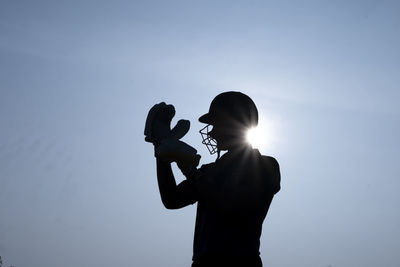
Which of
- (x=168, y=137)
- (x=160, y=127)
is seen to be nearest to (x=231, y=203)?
(x=168, y=137)

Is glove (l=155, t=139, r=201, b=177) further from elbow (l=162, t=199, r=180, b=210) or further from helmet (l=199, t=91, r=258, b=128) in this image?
helmet (l=199, t=91, r=258, b=128)

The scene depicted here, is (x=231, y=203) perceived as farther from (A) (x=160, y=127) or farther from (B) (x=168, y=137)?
(A) (x=160, y=127)

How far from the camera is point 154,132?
505 cm

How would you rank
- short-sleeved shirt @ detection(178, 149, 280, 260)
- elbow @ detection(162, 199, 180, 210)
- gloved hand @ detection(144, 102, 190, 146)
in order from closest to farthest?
short-sleeved shirt @ detection(178, 149, 280, 260) < elbow @ detection(162, 199, 180, 210) < gloved hand @ detection(144, 102, 190, 146)

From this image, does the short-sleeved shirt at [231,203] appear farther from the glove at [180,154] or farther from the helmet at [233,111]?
the helmet at [233,111]

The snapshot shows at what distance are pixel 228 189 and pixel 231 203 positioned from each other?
4.7 inches

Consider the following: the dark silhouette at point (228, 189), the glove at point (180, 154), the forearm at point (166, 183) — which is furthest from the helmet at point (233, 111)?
the forearm at point (166, 183)

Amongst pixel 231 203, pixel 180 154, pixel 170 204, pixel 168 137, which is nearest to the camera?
pixel 231 203

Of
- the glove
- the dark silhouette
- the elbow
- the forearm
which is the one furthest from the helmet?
the elbow

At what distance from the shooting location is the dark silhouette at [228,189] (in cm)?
461

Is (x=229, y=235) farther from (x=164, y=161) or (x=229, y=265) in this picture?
(x=164, y=161)

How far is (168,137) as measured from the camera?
5059 mm

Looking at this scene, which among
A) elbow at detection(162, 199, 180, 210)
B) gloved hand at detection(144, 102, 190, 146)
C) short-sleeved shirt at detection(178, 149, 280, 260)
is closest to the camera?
short-sleeved shirt at detection(178, 149, 280, 260)

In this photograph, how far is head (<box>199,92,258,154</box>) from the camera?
5.09 meters
